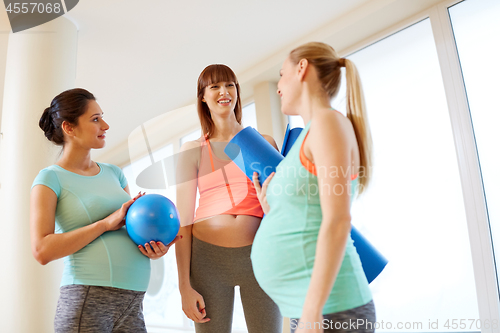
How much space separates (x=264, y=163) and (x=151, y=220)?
Answer: 39 cm

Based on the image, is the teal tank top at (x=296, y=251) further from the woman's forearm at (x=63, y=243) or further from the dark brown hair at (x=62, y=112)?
the dark brown hair at (x=62, y=112)

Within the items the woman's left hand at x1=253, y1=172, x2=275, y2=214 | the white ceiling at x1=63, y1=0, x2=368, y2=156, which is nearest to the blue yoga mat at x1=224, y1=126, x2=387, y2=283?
the woman's left hand at x1=253, y1=172, x2=275, y2=214

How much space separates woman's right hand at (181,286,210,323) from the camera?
128 centimetres

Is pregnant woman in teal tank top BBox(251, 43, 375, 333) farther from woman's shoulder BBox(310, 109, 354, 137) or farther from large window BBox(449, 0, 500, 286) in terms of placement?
large window BBox(449, 0, 500, 286)

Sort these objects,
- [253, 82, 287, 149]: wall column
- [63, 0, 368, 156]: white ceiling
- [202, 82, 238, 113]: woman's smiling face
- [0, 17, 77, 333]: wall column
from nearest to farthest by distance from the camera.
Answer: [202, 82, 238, 113]: woman's smiling face → [0, 17, 77, 333]: wall column → [63, 0, 368, 156]: white ceiling → [253, 82, 287, 149]: wall column

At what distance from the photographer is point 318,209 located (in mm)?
884

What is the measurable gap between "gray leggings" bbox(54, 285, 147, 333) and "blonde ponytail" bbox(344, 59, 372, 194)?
2.64ft

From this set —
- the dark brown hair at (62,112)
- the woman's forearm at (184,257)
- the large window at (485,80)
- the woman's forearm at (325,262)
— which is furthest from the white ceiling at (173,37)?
the woman's forearm at (325,262)

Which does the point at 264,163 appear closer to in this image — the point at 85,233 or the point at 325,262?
the point at 325,262

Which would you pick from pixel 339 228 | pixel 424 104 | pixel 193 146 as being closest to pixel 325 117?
pixel 339 228

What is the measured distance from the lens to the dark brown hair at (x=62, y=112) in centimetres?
135

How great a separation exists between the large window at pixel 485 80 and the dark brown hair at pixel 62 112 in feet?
7.47

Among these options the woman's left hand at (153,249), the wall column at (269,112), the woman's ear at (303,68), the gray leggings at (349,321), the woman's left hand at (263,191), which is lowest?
the gray leggings at (349,321)

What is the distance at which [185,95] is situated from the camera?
Result: 422 cm
